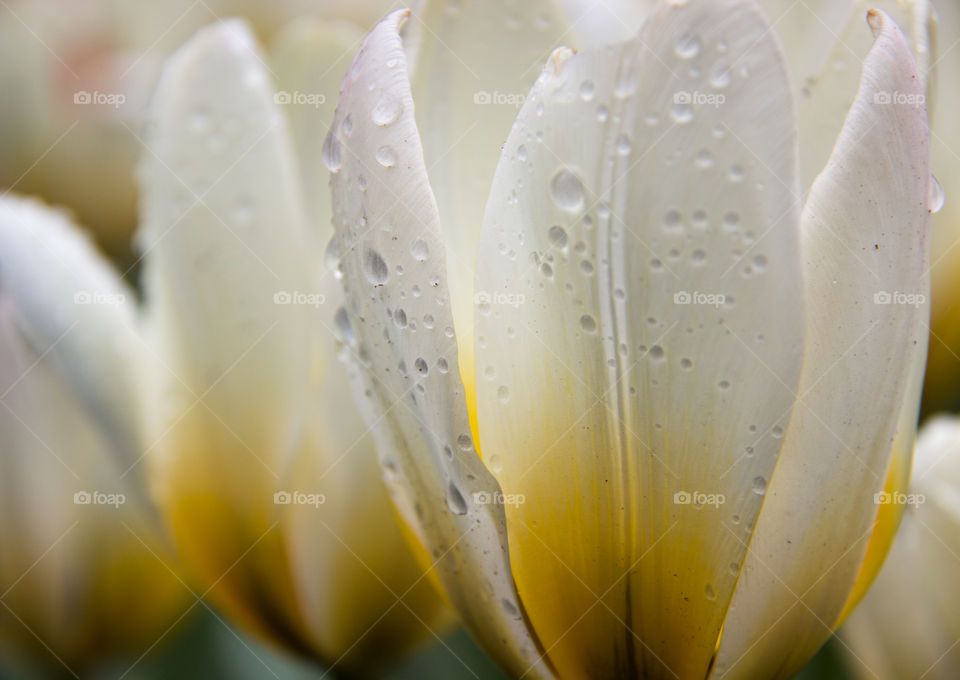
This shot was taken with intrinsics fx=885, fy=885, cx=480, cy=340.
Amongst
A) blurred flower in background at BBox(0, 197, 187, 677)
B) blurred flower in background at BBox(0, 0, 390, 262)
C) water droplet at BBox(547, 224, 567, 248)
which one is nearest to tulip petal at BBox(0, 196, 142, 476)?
blurred flower in background at BBox(0, 197, 187, 677)

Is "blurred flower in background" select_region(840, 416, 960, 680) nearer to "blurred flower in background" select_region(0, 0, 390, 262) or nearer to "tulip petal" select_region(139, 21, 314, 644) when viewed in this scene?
"tulip petal" select_region(139, 21, 314, 644)

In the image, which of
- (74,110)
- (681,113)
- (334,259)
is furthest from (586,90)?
(74,110)

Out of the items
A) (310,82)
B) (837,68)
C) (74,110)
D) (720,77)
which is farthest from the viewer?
(74,110)

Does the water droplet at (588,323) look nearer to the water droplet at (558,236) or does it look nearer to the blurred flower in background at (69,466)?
the water droplet at (558,236)

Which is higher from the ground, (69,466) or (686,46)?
(686,46)

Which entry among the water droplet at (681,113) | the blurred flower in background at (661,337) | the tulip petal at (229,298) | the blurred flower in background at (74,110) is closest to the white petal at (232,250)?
the tulip petal at (229,298)

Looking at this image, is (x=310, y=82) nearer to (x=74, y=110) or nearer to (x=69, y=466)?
(x=69, y=466)

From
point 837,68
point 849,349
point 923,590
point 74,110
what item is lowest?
point 923,590
